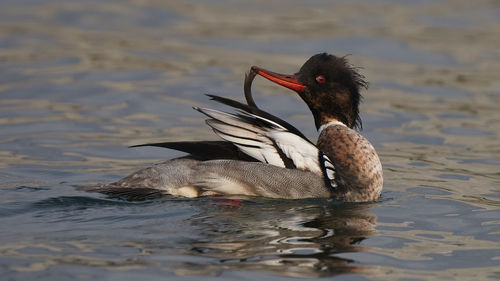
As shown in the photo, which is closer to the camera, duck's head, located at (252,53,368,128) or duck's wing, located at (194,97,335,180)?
duck's wing, located at (194,97,335,180)

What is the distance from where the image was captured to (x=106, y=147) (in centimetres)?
1120

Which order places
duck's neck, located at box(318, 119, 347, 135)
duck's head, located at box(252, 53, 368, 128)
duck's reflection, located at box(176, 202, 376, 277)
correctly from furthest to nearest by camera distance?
duck's neck, located at box(318, 119, 347, 135), duck's head, located at box(252, 53, 368, 128), duck's reflection, located at box(176, 202, 376, 277)

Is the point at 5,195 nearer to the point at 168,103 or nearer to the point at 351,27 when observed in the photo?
the point at 168,103

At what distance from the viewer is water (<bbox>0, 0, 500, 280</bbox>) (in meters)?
6.78

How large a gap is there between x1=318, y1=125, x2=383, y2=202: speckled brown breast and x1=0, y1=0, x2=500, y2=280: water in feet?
0.61

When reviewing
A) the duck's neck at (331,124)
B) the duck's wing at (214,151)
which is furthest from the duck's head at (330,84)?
the duck's wing at (214,151)

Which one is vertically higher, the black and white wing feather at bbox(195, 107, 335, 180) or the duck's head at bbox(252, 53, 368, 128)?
the duck's head at bbox(252, 53, 368, 128)

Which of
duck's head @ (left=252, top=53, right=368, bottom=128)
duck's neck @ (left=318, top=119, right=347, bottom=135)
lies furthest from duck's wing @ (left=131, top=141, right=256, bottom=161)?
duck's neck @ (left=318, top=119, right=347, bottom=135)

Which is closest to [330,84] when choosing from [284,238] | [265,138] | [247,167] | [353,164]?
[353,164]

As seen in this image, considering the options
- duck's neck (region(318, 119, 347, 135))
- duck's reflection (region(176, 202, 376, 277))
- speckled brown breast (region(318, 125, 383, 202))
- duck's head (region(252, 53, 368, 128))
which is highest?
duck's head (region(252, 53, 368, 128))

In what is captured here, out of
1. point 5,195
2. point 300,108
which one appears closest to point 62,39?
point 300,108

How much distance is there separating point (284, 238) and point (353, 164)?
69.0 inches

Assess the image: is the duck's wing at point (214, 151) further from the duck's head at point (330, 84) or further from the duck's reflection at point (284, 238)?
the duck's head at point (330, 84)

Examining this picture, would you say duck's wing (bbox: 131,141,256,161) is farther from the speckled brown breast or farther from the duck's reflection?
the speckled brown breast
